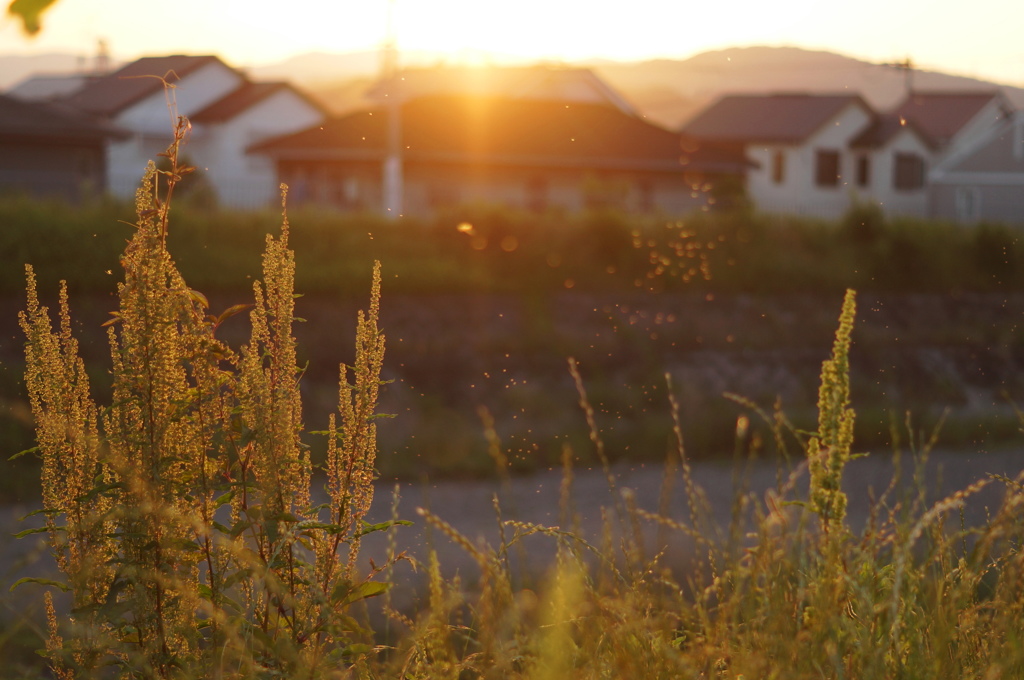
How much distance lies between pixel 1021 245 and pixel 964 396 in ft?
13.7

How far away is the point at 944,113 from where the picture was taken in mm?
7988

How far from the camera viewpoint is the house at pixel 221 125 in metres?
12.3

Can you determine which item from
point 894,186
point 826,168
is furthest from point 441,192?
point 894,186

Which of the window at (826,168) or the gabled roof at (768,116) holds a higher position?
the gabled roof at (768,116)

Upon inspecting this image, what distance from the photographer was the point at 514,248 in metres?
11.3

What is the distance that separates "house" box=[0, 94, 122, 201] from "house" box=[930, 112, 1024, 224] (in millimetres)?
10010

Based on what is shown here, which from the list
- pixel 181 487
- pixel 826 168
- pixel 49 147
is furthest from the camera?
pixel 49 147

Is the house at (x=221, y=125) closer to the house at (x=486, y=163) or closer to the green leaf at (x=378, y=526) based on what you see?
the house at (x=486, y=163)

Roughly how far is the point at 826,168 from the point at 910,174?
6.97ft

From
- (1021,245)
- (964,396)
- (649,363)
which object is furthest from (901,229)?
(1021,245)

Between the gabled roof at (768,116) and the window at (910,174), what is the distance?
594 mm

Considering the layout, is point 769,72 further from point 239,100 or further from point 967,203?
point 239,100

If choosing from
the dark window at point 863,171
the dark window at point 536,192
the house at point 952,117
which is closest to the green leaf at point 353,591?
the house at point 952,117

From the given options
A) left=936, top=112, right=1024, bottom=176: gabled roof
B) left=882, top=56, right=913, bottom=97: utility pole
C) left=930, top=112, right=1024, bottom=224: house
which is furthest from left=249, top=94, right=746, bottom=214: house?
left=882, top=56, right=913, bottom=97: utility pole
